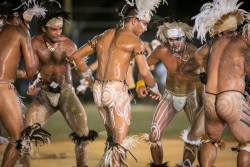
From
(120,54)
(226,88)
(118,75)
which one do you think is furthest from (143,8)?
(226,88)

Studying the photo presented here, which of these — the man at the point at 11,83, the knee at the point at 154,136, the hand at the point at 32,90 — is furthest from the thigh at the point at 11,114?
the knee at the point at 154,136

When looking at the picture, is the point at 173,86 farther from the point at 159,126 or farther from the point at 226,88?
the point at 226,88

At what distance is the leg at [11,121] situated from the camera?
283 inches

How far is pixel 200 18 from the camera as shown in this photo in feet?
23.7

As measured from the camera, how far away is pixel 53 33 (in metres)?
8.30

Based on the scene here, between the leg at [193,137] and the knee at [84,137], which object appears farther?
the knee at [84,137]

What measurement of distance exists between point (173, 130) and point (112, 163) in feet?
17.8

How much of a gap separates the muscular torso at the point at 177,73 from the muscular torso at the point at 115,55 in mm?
1167

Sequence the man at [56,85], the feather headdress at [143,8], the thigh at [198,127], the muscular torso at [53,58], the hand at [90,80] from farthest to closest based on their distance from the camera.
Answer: the muscular torso at [53,58]
the man at [56,85]
the thigh at [198,127]
the hand at [90,80]
the feather headdress at [143,8]

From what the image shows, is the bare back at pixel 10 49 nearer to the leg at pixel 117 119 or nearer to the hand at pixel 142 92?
the leg at pixel 117 119

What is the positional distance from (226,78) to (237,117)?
1.35ft

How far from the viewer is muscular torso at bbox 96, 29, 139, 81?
7381 mm

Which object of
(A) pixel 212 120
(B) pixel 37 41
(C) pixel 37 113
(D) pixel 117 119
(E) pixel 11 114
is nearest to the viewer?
(A) pixel 212 120

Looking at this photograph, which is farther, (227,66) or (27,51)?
(27,51)
